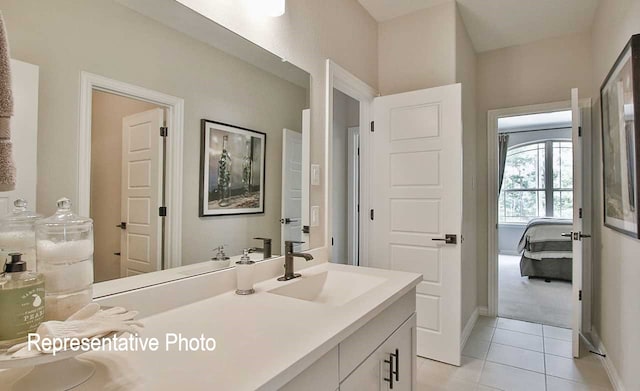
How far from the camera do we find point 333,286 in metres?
1.67

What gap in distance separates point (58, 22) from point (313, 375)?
1.15 m

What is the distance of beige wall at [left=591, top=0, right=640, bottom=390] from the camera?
5.93 feet

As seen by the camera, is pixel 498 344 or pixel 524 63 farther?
pixel 524 63

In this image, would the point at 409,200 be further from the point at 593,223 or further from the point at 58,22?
the point at 58,22

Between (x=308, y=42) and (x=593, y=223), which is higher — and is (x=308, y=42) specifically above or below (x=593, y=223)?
above

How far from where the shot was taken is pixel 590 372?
2365 mm

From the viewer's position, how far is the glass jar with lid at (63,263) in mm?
696

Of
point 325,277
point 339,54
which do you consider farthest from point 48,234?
point 339,54

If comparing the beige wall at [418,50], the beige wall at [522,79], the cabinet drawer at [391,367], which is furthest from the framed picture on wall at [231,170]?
the beige wall at [522,79]

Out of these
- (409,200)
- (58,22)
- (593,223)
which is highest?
(58,22)

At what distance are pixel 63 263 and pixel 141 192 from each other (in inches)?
16.4

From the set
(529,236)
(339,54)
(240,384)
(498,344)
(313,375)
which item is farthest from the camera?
(529,236)

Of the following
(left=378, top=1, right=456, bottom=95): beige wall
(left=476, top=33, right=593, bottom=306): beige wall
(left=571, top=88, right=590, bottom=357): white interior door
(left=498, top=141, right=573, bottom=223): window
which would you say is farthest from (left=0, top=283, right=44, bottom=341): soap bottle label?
(left=498, top=141, right=573, bottom=223): window

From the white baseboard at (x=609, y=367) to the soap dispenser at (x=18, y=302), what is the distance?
9.40 feet
